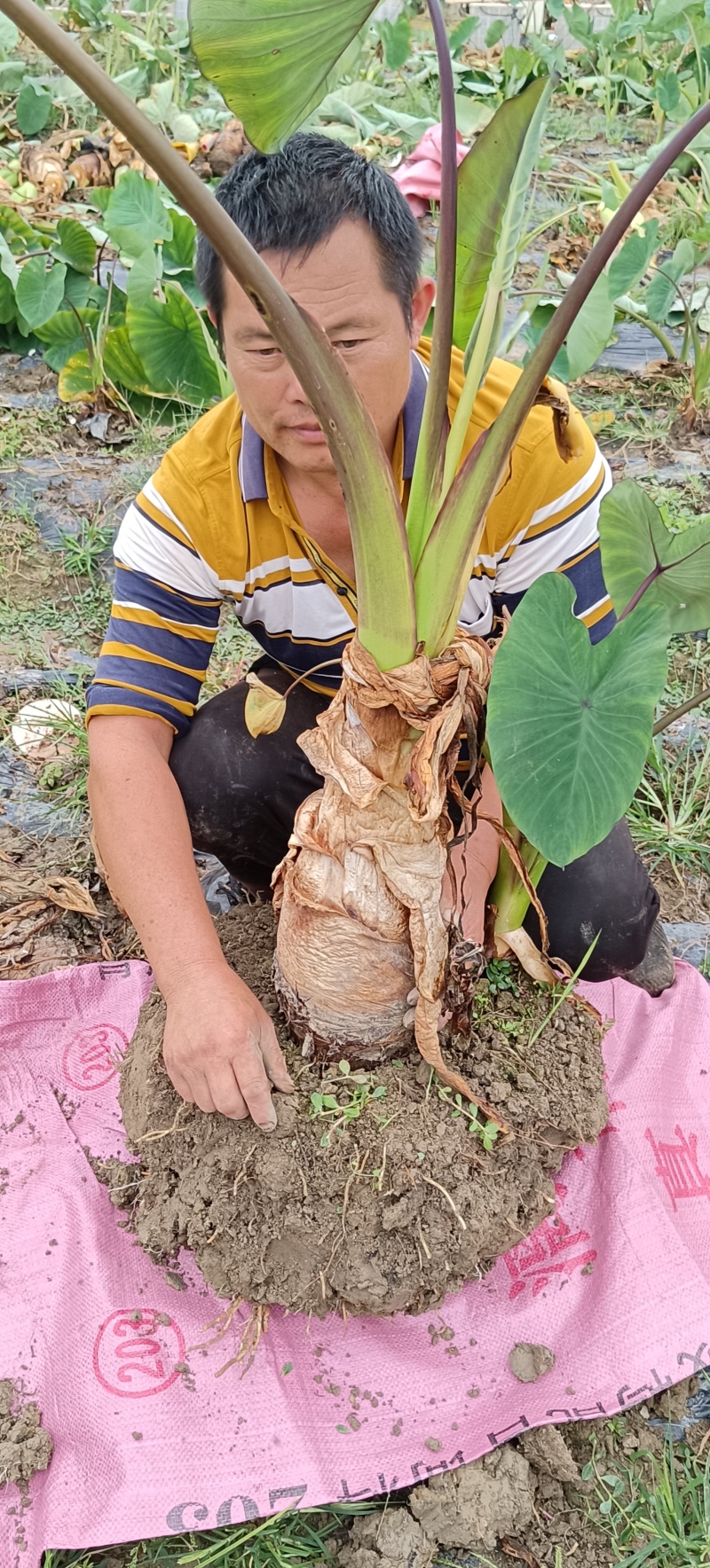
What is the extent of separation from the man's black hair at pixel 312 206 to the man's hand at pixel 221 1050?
0.73 m

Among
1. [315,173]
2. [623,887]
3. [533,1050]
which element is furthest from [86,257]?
[533,1050]

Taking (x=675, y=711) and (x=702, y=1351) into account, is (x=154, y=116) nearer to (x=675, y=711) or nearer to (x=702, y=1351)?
(x=675, y=711)

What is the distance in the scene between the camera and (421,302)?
4.30ft

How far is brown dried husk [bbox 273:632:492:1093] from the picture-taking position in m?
1.10

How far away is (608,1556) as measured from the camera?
1.15m

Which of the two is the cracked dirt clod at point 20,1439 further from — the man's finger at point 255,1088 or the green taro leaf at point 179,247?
the green taro leaf at point 179,247

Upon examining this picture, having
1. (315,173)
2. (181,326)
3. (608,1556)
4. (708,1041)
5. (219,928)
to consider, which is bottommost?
(608,1556)

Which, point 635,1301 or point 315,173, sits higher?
point 315,173

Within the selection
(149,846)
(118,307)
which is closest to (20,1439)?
(149,846)

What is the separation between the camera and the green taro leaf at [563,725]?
35.7 inches

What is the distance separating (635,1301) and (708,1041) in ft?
1.32

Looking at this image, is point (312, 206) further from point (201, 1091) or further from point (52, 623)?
point (52, 623)

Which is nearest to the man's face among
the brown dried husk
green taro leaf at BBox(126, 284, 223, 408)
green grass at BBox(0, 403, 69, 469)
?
the brown dried husk

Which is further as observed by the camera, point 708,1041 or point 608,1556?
point 708,1041
